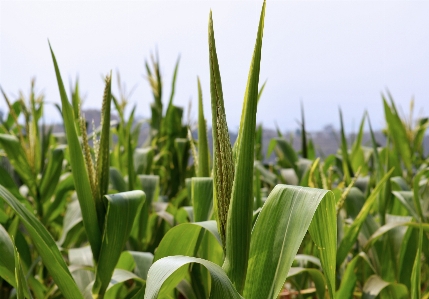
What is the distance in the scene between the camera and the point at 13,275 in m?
0.68

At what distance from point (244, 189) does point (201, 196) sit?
32 centimetres

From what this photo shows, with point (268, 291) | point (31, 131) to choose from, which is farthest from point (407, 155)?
point (268, 291)

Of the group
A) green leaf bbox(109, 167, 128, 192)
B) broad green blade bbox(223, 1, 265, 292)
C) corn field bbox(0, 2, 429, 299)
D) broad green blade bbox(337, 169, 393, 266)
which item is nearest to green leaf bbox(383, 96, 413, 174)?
corn field bbox(0, 2, 429, 299)

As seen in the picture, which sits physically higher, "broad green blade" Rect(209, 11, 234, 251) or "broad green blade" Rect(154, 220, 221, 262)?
"broad green blade" Rect(209, 11, 234, 251)

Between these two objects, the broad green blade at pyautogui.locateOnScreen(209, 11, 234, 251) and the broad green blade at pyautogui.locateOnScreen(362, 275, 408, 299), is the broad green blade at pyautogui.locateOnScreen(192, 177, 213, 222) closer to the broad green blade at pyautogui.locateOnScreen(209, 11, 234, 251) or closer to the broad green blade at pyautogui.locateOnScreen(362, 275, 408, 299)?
the broad green blade at pyautogui.locateOnScreen(209, 11, 234, 251)

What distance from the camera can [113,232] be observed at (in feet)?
2.34

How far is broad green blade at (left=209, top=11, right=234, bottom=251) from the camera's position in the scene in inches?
19.2

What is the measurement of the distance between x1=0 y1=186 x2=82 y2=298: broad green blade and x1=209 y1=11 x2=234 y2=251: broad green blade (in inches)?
9.8

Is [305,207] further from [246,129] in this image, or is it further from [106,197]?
[106,197]

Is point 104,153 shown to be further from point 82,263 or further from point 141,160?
point 141,160

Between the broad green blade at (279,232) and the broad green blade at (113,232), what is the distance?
26 cm

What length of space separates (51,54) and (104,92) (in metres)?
0.09

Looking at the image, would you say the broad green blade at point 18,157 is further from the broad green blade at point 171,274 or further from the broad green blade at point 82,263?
the broad green blade at point 171,274

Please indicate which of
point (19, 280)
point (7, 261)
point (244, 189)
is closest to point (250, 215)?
point (244, 189)
